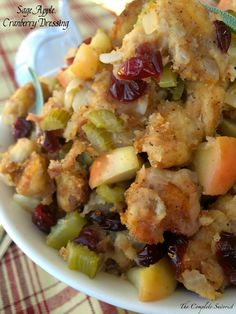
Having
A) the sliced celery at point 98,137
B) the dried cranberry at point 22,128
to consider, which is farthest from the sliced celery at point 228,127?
the dried cranberry at point 22,128

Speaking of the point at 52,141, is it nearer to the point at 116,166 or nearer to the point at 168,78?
the point at 116,166

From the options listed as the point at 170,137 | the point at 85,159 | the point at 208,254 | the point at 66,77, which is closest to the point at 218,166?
the point at 170,137

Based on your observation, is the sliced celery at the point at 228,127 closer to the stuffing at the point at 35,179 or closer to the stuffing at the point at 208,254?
the stuffing at the point at 208,254

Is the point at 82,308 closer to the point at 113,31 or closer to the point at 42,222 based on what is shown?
the point at 42,222

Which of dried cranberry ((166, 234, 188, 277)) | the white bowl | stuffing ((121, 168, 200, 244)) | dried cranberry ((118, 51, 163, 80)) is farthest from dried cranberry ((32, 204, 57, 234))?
dried cranberry ((118, 51, 163, 80))

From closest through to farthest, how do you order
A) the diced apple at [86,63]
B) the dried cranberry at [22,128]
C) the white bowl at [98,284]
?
the white bowl at [98,284], the diced apple at [86,63], the dried cranberry at [22,128]

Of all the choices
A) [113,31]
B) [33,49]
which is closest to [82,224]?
[113,31]

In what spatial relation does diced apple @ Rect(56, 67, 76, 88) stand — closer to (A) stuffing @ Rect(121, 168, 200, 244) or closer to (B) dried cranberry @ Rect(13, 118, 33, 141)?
(B) dried cranberry @ Rect(13, 118, 33, 141)
